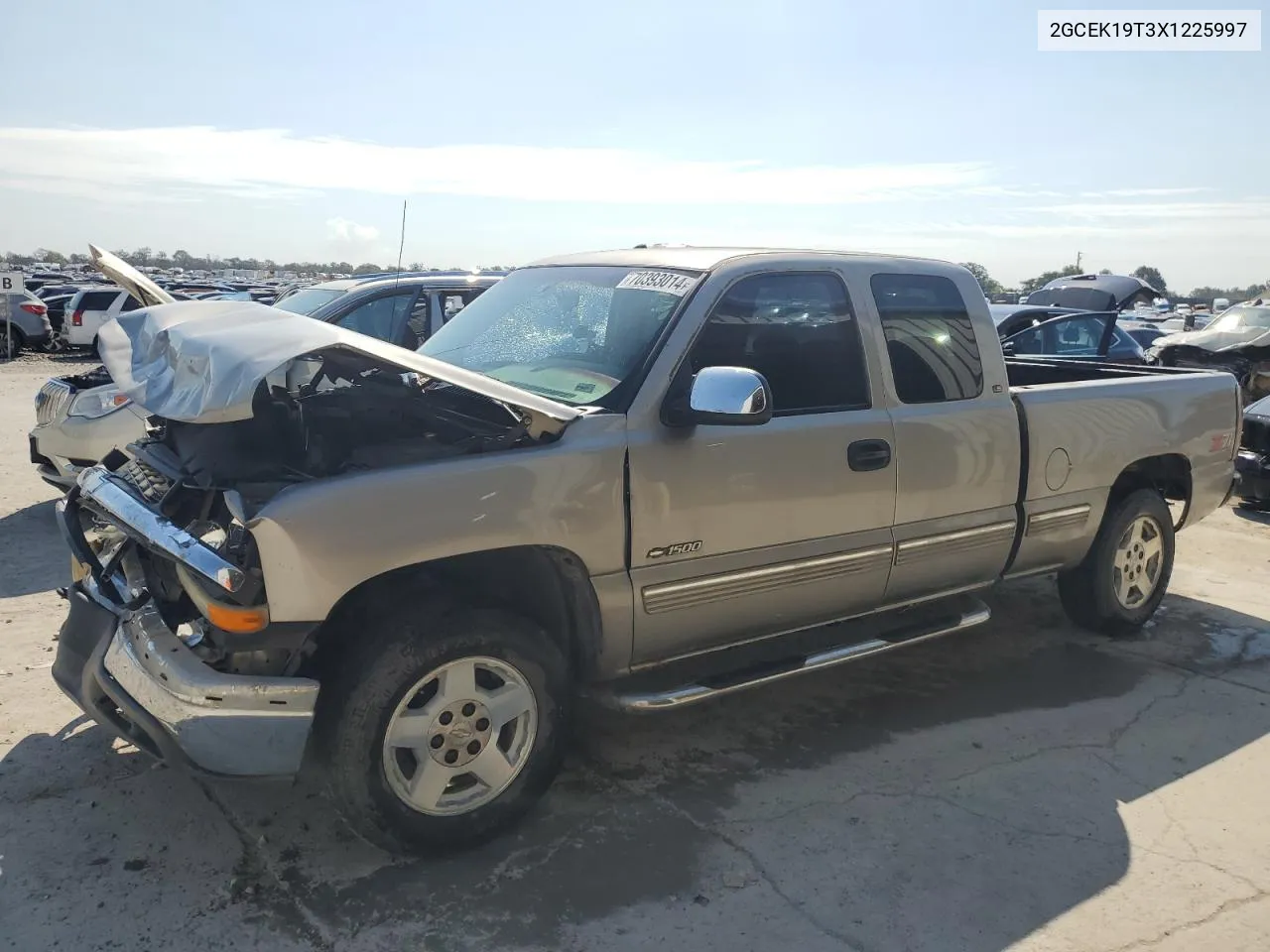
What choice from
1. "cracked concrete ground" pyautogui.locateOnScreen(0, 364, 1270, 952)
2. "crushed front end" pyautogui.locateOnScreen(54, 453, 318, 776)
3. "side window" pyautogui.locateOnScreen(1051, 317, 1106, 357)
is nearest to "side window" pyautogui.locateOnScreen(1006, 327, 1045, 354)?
"side window" pyautogui.locateOnScreen(1051, 317, 1106, 357)

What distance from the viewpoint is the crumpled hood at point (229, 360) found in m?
2.95

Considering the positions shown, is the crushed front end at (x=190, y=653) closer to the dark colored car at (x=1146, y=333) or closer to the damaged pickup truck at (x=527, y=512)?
the damaged pickup truck at (x=527, y=512)

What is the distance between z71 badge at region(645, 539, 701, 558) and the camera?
137 inches

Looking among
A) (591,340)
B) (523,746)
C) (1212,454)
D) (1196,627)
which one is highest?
(591,340)

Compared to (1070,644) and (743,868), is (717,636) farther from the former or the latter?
(1070,644)

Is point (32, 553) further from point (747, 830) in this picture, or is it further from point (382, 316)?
point (747, 830)

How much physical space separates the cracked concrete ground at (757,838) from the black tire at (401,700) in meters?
0.13

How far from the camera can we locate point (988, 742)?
4199mm

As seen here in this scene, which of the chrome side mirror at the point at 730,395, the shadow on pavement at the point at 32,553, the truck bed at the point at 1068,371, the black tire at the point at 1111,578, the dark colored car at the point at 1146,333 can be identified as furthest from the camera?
the dark colored car at the point at 1146,333

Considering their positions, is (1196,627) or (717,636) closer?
(717,636)

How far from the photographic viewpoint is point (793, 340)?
393 centimetres

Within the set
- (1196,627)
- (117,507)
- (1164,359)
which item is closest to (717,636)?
(117,507)

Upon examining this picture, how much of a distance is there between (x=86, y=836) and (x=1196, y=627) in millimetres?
5672

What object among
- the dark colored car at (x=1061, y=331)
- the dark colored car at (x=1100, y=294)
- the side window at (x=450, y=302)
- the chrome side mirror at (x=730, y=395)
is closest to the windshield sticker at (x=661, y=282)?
the chrome side mirror at (x=730, y=395)
